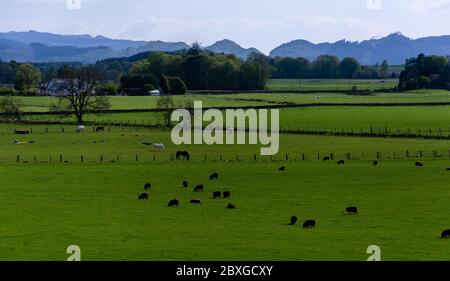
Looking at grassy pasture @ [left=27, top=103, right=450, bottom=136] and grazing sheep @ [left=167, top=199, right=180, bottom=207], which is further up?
grazing sheep @ [left=167, top=199, right=180, bottom=207]

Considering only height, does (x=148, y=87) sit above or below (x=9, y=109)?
above

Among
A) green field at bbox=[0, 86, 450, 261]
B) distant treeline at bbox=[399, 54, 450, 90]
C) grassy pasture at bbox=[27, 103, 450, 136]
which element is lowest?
grassy pasture at bbox=[27, 103, 450, 136]

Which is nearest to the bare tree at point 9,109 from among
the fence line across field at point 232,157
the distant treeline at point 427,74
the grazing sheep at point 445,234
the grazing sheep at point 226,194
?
the fence line across field at point 232,157

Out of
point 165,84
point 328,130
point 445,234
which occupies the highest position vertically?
point 165,84

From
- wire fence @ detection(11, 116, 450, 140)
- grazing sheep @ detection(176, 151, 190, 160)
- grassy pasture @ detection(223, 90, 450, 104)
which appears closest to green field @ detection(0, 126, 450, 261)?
grazing sheep @ detection(176, 151, 190, 160)

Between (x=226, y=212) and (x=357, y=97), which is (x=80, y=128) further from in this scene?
(x=357, y=97)

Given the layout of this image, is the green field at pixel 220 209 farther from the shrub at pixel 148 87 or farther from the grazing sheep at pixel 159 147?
the shrub at pixel 148 87

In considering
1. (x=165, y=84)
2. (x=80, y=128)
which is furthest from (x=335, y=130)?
(x=165, y=84)

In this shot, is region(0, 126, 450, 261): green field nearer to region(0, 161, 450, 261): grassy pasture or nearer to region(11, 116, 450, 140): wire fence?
region(0, 161, 450, 261): grassy pasture

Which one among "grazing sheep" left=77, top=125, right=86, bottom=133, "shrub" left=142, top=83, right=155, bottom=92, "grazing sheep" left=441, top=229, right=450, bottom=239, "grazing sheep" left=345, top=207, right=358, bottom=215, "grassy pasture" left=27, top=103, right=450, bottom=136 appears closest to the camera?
"grazing sheep" left=441, top=229, right=450, bottom=239
